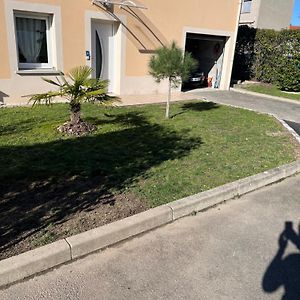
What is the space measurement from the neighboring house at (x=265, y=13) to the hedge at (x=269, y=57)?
1558 cm

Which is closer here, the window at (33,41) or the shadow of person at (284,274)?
the shadow of person at (284,274)

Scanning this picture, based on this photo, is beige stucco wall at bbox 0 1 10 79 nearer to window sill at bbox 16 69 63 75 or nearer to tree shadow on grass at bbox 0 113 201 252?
window sill at bbox 16 69 63 75

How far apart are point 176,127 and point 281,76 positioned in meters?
9.10

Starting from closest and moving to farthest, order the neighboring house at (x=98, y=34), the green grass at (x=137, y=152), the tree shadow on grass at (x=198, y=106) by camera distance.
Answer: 1. the green grass at (x=137, y=152)
2. the neighboring house at (x=98, y=34)
3. the tree shadow on grass at (x=198, y=106)

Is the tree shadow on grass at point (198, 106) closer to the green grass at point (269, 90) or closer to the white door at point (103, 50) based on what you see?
the white door at point (103, 50)

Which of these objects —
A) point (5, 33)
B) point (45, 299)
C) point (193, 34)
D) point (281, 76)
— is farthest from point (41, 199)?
point (281, 76)

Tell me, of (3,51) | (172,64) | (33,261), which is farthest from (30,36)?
(33,261)

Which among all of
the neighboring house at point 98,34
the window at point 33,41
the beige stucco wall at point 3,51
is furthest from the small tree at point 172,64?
the beige stucco wall at point 3,51

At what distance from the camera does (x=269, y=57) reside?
15352mm

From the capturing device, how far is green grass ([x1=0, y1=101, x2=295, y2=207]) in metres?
4.23

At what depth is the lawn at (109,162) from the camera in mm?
3430

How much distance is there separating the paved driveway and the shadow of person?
22.0ft

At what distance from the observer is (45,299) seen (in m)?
2.45

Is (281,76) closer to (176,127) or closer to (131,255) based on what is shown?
(176,127)
